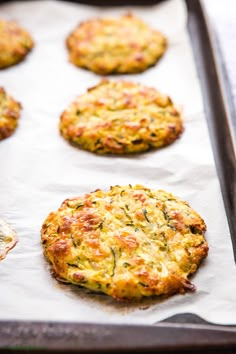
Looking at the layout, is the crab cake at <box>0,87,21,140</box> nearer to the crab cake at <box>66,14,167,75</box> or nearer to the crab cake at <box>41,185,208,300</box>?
the crab cake at <box>66,14,167,75</box>

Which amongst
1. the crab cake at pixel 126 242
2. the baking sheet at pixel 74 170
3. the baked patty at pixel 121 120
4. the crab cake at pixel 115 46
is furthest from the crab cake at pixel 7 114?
the crab cake at pixel 126 242

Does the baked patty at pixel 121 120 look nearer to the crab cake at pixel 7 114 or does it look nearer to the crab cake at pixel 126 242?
the crab cake at pixel 7 114

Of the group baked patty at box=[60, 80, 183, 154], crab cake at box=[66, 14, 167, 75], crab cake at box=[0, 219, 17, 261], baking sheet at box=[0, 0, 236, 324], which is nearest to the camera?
baking sheet at box=[0, 0, 236, 324]

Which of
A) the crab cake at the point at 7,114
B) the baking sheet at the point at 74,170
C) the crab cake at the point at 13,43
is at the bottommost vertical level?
the baking sheet at the point at 74,170

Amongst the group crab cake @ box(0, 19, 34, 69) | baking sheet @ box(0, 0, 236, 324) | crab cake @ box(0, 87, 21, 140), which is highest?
crab cake @ box(0, 19, 34, 69)

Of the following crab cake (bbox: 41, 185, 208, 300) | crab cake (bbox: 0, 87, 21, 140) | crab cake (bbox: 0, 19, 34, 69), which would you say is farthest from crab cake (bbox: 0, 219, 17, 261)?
crab cake (bbox: 0, 19, 34, 69)

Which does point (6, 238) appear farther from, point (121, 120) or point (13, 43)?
point (13, 43)
